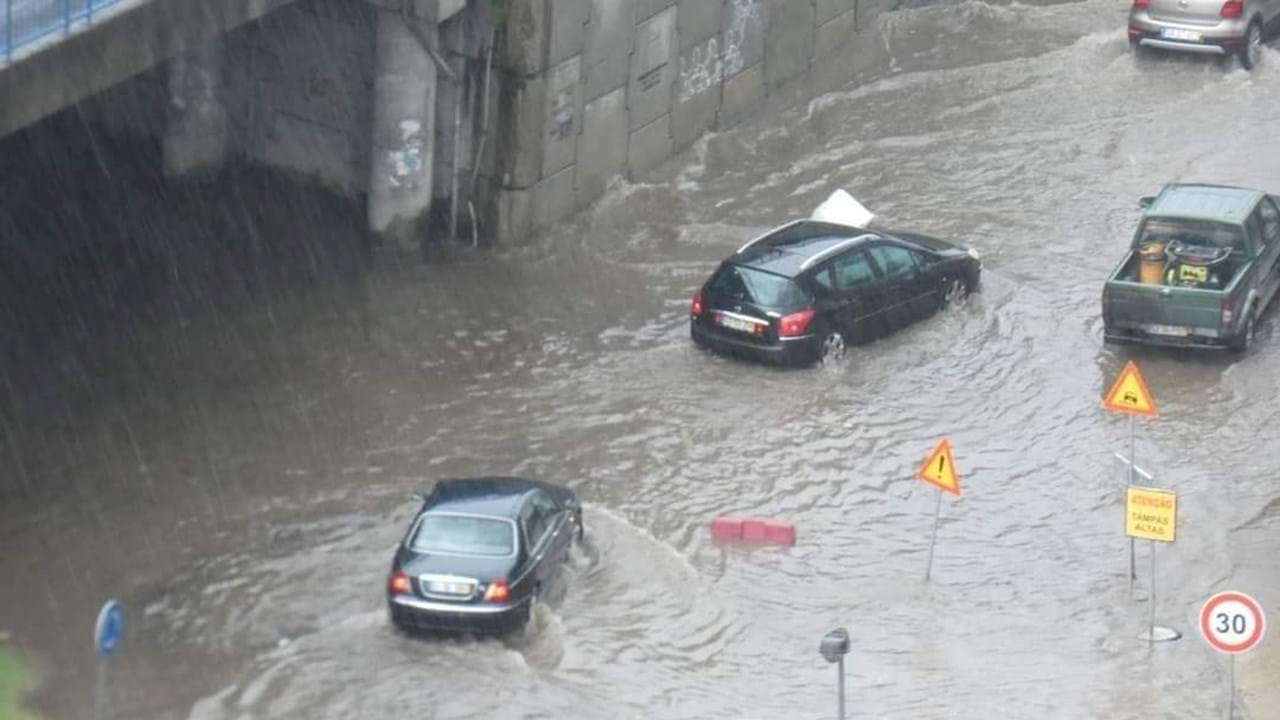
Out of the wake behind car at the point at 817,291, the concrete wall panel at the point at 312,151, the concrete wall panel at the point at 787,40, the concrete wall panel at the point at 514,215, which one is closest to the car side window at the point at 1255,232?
the wake behind car at the point at 817,291

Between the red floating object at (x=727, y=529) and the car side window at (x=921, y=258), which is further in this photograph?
the car side window at (x=921, y=258)

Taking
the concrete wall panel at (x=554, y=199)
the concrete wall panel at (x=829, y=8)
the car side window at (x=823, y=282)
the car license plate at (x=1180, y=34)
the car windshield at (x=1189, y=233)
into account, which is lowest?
the car side window at (x=823, y=282)

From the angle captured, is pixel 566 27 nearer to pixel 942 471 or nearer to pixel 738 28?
pixel 738 28

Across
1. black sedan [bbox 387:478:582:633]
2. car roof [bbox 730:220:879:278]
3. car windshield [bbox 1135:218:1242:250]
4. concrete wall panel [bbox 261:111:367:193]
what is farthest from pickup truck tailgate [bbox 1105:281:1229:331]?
concrete wall panel [bbox 261:111:367:193]

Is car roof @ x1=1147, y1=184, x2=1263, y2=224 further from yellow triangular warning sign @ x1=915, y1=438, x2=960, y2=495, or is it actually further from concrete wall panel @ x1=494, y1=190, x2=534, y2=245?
concrete wall panel @ x1=494, y1=190, x2=534, y2=245

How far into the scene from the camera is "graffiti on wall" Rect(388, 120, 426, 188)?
25.9m

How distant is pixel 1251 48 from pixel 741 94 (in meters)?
7.61

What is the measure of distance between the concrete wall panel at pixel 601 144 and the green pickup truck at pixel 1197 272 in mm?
6740

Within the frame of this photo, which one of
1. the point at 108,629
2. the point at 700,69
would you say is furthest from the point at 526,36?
the point at 108,629

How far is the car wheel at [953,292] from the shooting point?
24.8 m

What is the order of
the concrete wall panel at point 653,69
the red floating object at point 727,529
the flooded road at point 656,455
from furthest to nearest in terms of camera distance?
the concrete wall panel at point 653,69
the red floating object at point 727,529
the flooded road at point 656,455

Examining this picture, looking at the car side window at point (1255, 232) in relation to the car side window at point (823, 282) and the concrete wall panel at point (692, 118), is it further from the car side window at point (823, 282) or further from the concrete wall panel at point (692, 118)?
the concrete wall panel at point (692, 118)

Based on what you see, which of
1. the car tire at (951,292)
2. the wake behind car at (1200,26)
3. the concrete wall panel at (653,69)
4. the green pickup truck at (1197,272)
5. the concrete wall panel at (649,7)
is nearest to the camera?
the green pickup truck at (1197,272)

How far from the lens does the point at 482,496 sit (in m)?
18.1
